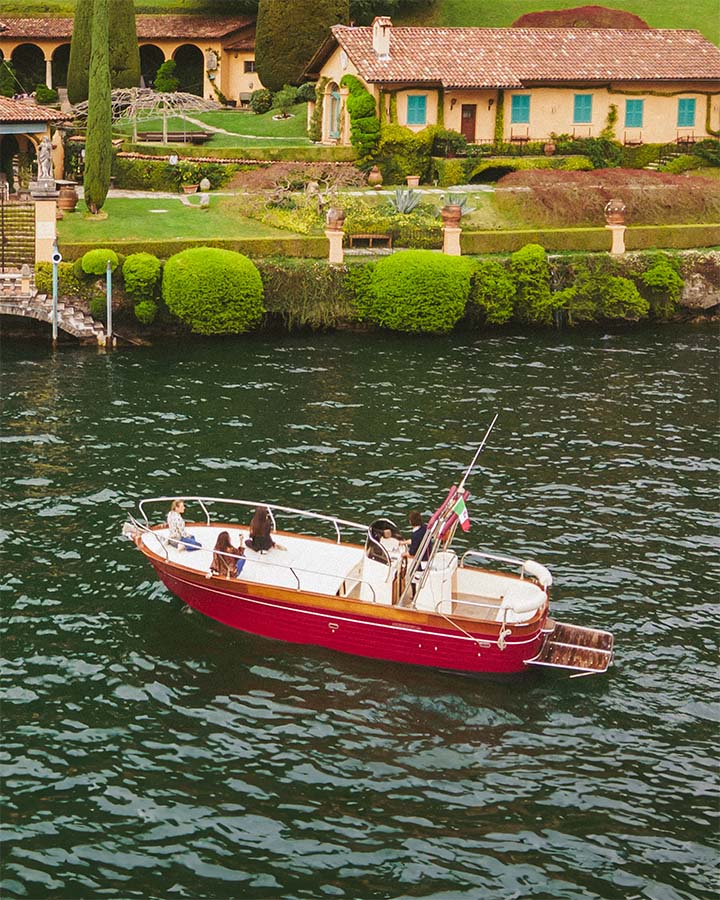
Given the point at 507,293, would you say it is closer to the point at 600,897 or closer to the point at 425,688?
the point at 425,688

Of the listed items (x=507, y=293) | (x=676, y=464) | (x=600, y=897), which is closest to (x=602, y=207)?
(x=507, y=293)

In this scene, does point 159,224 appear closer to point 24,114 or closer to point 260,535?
point 24,114

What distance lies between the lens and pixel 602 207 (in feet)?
212

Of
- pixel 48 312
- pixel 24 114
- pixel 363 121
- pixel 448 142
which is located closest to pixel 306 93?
pixel 363 121

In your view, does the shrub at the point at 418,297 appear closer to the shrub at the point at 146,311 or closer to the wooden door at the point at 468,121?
the shrub at the point at 146,311

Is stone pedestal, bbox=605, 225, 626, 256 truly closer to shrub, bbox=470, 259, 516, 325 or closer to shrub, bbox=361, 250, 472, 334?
shrub, bbox=470, 259, 516, 325

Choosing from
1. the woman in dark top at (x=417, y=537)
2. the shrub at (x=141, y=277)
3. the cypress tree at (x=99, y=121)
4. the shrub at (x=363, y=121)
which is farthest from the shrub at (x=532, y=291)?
the woman in dark top at (x=417, y=537)

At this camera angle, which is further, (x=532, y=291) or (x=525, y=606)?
(x=532, y=291)

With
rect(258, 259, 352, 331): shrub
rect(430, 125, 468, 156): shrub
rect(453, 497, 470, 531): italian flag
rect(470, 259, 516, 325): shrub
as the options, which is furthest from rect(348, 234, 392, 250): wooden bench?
rect(453, 497, 470, 531): italian flag

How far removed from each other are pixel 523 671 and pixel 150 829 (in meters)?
8.83

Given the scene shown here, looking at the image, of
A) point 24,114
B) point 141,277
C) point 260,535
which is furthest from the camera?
point 24,114

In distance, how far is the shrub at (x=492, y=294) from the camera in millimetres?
55469

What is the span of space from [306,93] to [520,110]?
14.9 metres

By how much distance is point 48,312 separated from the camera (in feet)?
171
